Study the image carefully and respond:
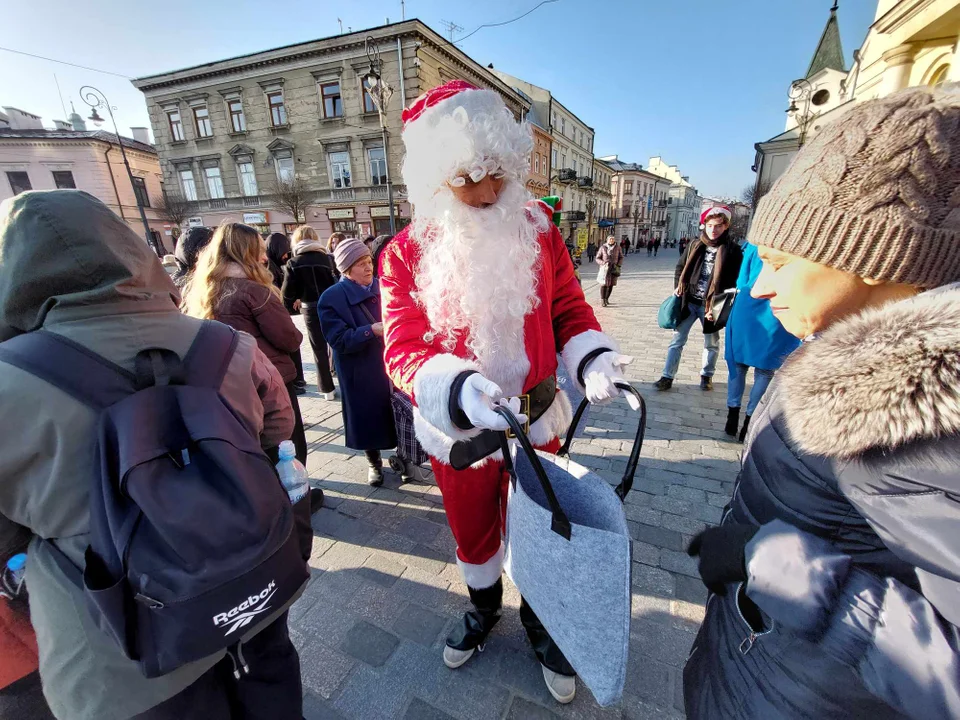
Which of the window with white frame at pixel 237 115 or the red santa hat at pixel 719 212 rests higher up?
the window with white frame at pixel 237 115

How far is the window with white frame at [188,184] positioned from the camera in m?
22.1

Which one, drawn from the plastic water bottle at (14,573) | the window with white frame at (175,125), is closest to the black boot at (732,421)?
the plastic water bottle at (14,573)

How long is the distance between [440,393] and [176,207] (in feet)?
92.4

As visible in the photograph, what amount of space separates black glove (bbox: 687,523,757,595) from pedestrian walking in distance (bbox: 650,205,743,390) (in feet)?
11.6

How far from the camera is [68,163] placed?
2289 centimetres

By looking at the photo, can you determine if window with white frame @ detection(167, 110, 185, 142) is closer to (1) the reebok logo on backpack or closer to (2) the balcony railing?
(2) the balcony railing

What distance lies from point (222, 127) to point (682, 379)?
25.9m

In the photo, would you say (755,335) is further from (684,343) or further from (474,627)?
(474,627)

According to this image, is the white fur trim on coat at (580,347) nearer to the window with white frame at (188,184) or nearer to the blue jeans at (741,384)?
the blue jeans at (741,384)

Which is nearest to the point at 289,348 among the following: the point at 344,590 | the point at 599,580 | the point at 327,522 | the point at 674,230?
the point at 327,522

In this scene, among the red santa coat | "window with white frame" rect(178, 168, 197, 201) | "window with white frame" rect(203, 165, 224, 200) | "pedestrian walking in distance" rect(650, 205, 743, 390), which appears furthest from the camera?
"window with white frame" rect(178, 168, 197, 201)

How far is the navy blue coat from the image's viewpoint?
2.86m

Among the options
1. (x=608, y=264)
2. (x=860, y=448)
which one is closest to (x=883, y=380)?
(x=860, y=448)

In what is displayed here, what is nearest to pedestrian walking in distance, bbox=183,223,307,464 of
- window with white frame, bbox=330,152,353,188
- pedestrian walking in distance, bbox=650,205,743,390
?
pedestrian walking in distance, bbox=650,205,743,390
